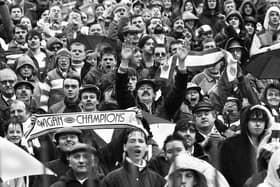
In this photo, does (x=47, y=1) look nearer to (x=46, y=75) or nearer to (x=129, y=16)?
(x=129, y=16)

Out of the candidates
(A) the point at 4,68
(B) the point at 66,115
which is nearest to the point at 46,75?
(A) the point at 4,68

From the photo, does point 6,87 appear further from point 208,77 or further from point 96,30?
point 96,30

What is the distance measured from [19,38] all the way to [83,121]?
640cm

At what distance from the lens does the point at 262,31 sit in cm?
1697

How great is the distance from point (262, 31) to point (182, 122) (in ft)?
20.0

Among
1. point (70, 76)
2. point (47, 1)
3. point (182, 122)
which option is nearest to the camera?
point (182, 122)

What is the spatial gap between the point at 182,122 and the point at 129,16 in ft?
24.7

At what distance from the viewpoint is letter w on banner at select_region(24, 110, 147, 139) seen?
1136cm

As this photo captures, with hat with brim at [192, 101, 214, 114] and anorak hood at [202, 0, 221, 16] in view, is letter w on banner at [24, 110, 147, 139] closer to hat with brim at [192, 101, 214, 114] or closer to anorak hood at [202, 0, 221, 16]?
hat with brim at [192, 101, 214, 114]

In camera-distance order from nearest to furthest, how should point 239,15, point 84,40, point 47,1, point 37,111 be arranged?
point 37,111
point 84,40
point 239,15
point 47,1

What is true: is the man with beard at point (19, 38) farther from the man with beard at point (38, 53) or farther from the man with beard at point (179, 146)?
the man with beard at point (179, 146)

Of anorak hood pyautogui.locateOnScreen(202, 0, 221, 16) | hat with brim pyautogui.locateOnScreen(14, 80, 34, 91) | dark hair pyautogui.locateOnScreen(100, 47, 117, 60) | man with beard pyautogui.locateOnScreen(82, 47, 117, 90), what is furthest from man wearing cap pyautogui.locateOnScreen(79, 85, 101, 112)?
anorak hood pyautogui.locateOnScreen(202, 0, 221, 16)

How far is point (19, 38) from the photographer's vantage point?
17688mm

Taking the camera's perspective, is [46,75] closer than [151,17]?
Yes
